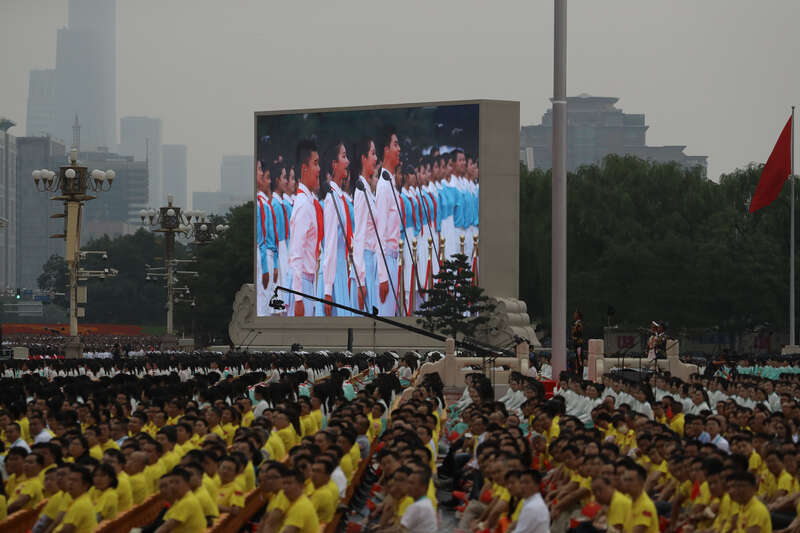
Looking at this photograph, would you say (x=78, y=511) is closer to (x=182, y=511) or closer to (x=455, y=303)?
(x=182, y=511)

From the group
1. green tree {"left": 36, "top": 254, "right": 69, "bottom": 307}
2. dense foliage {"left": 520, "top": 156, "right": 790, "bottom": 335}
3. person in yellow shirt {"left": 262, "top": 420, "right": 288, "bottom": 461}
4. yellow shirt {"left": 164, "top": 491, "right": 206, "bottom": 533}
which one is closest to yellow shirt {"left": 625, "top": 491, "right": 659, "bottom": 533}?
yellow shirt {"left": 164, "top": 491, "right": 206, "bottom": 533}

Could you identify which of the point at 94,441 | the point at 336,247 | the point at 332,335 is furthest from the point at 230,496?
the point at 332,335

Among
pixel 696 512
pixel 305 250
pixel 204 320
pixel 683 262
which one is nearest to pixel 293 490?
pixel 696 512

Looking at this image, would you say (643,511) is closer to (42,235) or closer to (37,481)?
(37,481)

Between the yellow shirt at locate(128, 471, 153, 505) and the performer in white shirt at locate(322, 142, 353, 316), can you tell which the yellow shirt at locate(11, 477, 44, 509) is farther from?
the performer in white shirt at locate(322, 142, 353, 316)

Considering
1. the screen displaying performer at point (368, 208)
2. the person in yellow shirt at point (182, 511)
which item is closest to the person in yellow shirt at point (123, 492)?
the person in yellow shirt at point (182, 511)

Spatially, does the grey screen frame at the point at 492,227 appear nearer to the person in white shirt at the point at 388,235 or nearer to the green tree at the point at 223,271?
the person in white shirt at the point at 388,235

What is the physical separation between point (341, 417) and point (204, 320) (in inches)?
2283

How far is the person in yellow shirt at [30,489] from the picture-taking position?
12922 millimetres

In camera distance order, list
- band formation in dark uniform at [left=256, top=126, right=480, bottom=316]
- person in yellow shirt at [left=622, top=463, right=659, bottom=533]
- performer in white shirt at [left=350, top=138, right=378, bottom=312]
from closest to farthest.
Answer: person in yellow shirt at [left=622, top=463, right=659, bottom=533] → band formation in dark uniform at [left=256, top=126, right=480, bottom=316] → performer in white shirt at [left=350, top=138, right=378, bottom=312]

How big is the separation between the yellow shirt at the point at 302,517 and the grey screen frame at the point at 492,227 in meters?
45.2

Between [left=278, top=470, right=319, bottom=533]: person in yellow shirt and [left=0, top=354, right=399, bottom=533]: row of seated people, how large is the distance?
0.04m

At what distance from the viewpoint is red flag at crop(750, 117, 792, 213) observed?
4553 cm

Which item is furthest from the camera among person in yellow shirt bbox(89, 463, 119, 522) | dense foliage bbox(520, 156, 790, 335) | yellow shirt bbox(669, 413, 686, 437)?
dense foliage bbox(520, 156, 790, 335)
